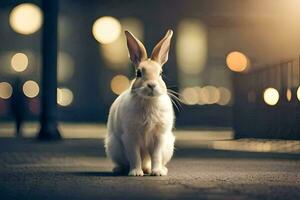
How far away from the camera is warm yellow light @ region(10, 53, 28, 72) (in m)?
81.1

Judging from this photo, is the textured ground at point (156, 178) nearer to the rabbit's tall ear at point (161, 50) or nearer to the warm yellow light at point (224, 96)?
the rabbit's tall ear at point (161, 50)

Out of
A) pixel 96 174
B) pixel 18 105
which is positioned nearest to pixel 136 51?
pixel 96 174

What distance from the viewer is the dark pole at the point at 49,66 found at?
29.7m

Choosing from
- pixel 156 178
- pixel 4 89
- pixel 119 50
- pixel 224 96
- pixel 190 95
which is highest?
pixel 156 178

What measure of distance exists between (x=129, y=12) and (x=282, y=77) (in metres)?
42.1

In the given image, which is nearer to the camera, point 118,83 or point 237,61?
point 237,61

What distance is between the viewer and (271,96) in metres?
31.9

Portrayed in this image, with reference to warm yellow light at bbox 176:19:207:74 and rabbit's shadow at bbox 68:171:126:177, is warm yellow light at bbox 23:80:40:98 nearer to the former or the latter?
warm yellow light at bbox 176:19:207:74

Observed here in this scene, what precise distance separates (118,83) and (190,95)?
6480mm

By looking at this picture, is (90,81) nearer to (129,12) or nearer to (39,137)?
(129,12)

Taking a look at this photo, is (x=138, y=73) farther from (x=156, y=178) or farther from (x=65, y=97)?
(x=65, y=97)

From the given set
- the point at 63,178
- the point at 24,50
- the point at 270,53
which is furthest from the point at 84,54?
the point at 63,178

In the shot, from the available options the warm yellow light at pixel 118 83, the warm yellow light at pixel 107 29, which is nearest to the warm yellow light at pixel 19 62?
the warm yellow light at pixel 118 83

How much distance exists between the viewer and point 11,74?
8306 cm
